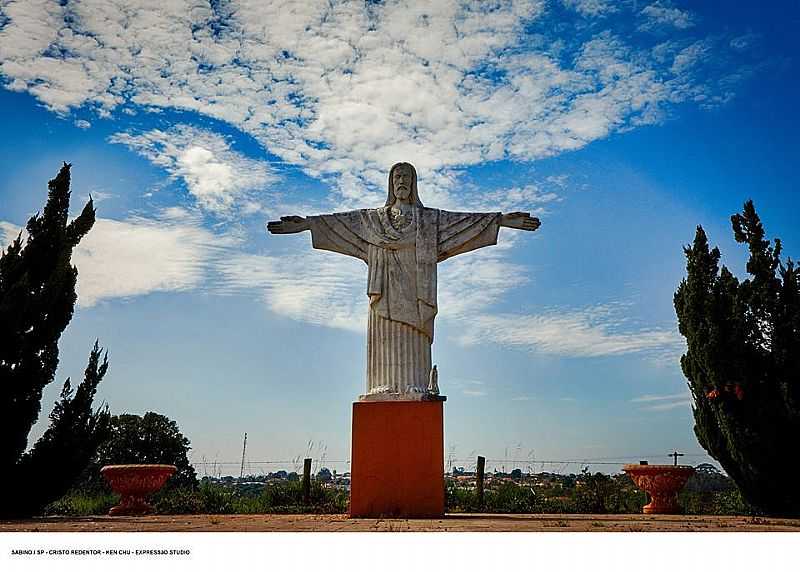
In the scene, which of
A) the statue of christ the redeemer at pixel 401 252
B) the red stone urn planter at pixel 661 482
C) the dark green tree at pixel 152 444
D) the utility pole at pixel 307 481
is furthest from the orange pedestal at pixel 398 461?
the dark green tree at pixel 152 444

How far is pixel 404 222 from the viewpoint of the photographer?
607 cm

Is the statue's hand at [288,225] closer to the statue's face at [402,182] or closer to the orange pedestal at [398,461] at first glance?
the statue's face at [402,182]

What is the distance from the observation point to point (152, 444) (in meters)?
10.1

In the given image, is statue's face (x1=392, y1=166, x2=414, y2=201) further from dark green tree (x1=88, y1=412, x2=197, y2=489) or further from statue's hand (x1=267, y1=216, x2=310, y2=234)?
dark green tree (x1=88, y1=412, x2=197, y2=489)

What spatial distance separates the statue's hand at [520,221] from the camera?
243 inches

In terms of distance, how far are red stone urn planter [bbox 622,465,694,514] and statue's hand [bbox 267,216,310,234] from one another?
3.52 metres

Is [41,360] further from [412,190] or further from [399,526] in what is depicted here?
[399,526]

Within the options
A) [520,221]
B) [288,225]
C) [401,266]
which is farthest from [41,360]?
[520,221]

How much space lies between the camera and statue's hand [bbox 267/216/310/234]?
6273 millimetres

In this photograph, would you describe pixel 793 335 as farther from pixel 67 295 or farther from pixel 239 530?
pixel 67 295

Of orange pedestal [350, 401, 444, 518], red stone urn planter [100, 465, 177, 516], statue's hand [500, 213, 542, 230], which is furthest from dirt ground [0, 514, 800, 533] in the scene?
statue's hand [500, 213, 542, 230]
